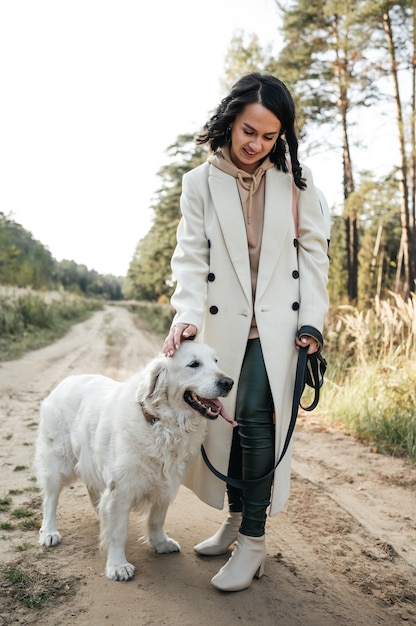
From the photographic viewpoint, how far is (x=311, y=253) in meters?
3.12

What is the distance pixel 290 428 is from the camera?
300 centimetres

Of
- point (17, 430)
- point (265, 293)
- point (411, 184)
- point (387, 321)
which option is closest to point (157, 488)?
point (265, 293)

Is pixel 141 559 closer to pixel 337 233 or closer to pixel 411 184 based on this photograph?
pixel 411 184

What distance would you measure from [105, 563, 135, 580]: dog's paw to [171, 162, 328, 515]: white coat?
0.70 metres

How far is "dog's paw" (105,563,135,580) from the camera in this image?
2.91 m

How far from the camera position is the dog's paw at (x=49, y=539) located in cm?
330

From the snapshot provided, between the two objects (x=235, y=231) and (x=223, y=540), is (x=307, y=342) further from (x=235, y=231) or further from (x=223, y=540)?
(x=223, y=540)

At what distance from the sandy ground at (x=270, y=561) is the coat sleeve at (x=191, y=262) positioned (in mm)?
1353

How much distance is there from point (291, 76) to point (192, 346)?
16.3 m

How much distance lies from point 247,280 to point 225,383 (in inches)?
22.8

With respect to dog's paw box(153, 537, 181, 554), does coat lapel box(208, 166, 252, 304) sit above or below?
above

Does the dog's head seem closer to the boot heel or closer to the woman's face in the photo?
the boot heel

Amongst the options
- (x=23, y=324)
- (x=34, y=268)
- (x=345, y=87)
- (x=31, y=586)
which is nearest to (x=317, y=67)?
(x=345, y=87)

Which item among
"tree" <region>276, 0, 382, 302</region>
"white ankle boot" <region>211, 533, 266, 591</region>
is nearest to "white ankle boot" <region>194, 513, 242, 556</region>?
"white ankle boot" <region>211, 533, 266, 591</region>
